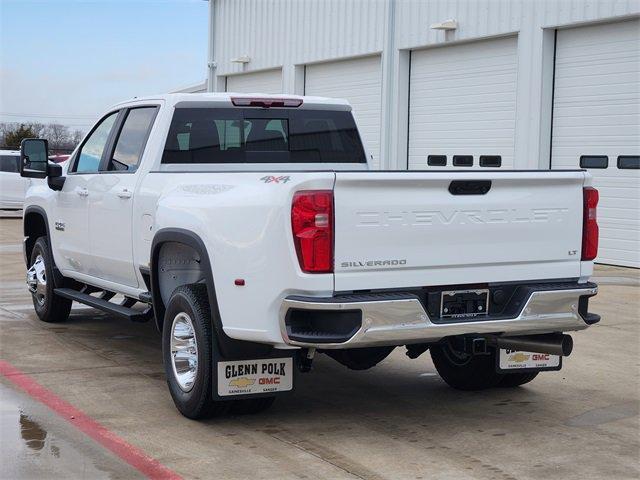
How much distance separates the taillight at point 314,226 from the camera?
17.3ft

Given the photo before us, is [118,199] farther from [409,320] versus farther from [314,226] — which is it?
[409,320]

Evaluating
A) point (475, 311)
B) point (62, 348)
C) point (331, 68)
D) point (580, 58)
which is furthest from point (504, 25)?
point (475, 311)

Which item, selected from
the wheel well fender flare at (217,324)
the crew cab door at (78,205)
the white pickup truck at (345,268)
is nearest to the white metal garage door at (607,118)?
the white pickup truck at (345,268)

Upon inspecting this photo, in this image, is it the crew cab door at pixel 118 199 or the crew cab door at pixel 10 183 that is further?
the crew cab door at pixel 10 183

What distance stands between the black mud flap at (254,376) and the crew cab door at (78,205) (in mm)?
2743

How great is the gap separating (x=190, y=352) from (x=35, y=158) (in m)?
3.24

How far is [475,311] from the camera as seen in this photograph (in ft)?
18.9

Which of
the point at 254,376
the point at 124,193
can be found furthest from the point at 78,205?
the point at 254,376

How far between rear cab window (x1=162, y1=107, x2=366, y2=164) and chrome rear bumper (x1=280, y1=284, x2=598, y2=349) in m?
2.45

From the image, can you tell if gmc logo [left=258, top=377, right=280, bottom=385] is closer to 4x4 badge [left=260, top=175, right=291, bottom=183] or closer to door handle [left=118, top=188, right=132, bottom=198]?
4x4 badge [left=260, top=175, right=291, bottom=183]

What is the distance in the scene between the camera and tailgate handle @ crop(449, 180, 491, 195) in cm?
566

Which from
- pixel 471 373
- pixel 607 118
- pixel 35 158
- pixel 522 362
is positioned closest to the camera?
pixel 522 362

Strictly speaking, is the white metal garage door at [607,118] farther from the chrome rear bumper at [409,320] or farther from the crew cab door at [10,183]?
the crew cab door at [10,183]

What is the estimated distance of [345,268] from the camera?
5.36 metres
